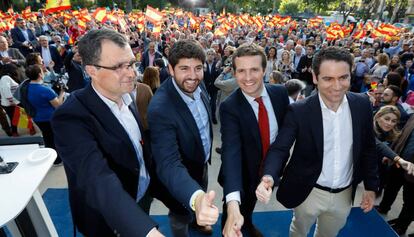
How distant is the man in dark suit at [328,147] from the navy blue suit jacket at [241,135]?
0.74 feet

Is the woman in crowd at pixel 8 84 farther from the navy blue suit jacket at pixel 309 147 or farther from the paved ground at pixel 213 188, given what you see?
the navy blue suit jacket at pixel 309 147

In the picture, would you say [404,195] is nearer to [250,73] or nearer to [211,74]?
[250,73]

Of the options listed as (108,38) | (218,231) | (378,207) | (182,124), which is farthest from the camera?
(378,207)

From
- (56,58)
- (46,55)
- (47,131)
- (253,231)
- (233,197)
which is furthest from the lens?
(56,58)

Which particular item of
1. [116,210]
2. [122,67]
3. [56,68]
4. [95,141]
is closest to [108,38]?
[122,67]

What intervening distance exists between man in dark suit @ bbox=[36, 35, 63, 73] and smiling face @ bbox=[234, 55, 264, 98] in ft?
26.6

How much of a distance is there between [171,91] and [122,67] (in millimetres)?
587

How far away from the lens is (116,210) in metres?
1.38

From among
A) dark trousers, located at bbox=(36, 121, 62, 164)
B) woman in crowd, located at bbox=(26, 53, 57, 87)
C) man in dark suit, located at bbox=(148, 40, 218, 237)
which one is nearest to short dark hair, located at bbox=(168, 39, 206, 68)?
man in dark suit, located at bbox=(148, 40, 218, 237)

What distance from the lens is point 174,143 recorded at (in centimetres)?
206

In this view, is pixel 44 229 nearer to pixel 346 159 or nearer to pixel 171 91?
pixel 171 91

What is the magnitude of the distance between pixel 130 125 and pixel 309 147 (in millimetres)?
1409

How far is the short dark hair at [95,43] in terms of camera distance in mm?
1700

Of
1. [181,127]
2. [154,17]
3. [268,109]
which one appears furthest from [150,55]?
[181,127]
